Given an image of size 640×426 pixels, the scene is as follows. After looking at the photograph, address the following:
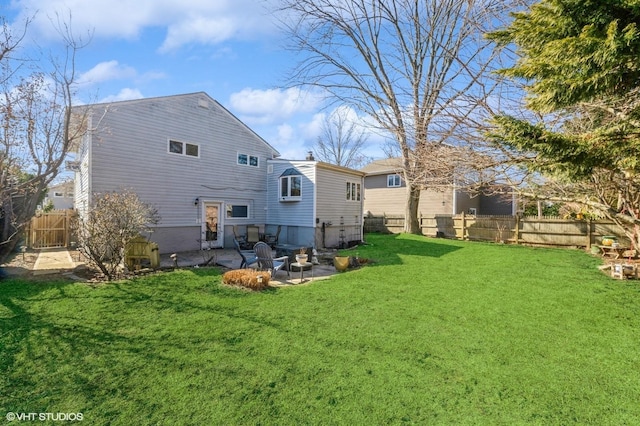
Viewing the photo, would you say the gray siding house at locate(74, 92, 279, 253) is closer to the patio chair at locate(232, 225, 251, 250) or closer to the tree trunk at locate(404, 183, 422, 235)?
the patio chair at locate(232, 225, 251, 250)

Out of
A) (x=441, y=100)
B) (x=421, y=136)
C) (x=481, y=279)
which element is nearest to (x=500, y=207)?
(x=481, y=279)

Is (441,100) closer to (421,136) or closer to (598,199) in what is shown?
(421,136)

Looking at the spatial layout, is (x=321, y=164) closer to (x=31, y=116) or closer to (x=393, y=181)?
(x=31, y=116)

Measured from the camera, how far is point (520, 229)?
50.1 feet

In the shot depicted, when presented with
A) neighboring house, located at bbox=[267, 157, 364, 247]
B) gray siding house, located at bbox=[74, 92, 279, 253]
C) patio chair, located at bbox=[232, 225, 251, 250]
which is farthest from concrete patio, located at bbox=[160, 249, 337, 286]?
neighboring house, located at bbox=[267, 157, 364, 247]

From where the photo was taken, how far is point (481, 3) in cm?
634

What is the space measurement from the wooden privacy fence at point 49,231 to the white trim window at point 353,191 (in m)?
12.8

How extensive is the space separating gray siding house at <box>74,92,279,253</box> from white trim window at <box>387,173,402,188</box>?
1018 cm

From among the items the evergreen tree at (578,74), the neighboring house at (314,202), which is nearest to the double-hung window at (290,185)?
the neighboring house at (314,202)

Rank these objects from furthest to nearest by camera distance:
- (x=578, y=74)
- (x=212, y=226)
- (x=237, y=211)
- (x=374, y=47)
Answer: (x=374, y=47) → (x=237, y=211) → (x=212, y=226) → (x=578, y=74)

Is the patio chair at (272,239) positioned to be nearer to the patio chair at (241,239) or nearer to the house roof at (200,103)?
the patio chair at (241,239)

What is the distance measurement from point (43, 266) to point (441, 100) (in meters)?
11.6

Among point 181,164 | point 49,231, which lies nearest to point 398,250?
point 181,164

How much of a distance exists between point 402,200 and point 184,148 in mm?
15000
